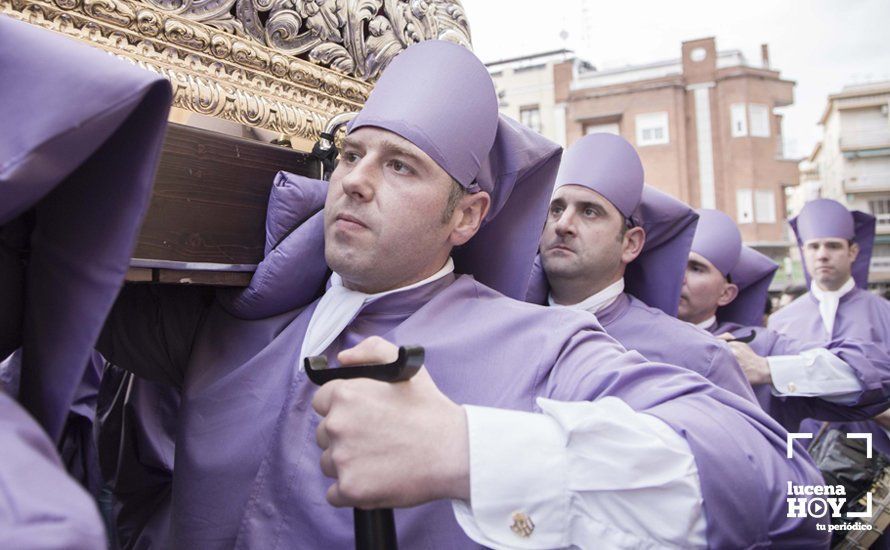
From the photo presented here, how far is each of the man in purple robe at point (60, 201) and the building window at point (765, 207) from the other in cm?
2183

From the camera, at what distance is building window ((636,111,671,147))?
67.5ft

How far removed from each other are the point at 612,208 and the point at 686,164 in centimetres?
1921

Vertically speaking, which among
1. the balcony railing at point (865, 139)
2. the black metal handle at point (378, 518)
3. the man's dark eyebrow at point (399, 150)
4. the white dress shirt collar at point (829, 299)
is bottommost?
the white dress shirt collar at point (829, 299)

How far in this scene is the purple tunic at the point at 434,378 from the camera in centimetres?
125

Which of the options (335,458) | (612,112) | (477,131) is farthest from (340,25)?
(612,112)

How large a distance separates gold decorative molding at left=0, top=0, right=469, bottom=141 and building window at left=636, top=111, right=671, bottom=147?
64.6 ft

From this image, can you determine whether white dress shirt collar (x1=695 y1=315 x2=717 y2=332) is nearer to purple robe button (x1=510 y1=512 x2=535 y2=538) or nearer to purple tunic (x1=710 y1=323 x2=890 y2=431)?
purple tunic (x1=710 y1=323 x2=890 y2=431)

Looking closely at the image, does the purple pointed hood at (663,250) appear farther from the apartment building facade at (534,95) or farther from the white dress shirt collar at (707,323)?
the apartment building facade at (534,95)

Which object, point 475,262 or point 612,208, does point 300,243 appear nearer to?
point 475,262

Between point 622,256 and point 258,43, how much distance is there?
1.68m

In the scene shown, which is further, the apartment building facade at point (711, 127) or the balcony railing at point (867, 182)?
the balcony railing at point (867, 182)

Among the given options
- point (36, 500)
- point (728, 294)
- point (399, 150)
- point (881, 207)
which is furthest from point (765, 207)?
point (36, 500)

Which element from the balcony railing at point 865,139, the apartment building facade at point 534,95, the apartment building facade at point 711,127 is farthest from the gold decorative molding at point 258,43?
the balcony railing at point 865,139

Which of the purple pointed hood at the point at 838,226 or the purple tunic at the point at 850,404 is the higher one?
the purple pointed hood at the point at 838,226
